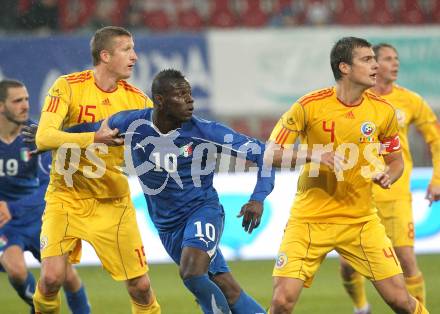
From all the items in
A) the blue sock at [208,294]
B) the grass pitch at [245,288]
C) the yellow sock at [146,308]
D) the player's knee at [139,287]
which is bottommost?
the grass pitch at [245,288]

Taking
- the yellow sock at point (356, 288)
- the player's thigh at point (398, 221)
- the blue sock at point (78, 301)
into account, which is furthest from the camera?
the yellow sock at point (356, 288)

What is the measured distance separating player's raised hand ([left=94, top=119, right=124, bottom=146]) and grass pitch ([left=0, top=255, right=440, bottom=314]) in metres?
2.72

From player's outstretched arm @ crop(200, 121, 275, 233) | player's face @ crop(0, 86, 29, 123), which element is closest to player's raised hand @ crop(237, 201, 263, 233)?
player's outstretched arm @ crop(200, 121, 275, 233)

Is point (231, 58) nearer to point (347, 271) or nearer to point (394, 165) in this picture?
point (347, 271)

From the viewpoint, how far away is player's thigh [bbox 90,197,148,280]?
720 cm

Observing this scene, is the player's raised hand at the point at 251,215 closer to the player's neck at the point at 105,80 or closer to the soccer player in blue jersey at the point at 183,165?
the soccer player in blue jersey at the point at 183,165

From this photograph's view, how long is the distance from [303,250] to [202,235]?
0.71m

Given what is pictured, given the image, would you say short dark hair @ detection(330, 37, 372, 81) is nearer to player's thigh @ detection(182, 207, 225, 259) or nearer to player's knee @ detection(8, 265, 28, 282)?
player's thigh @ detection(182, 207, 225, 259)

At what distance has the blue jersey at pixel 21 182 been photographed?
8742mm

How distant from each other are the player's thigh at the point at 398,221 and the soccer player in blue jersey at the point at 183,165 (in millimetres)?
2071

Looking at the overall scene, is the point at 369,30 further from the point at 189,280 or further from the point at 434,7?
the point at 189,280

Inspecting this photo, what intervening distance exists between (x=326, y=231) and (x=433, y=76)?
907 cm

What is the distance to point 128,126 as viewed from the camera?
693 centimetres

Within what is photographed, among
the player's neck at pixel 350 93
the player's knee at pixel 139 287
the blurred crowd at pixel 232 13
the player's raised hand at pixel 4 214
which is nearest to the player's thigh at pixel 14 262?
the player's raised hand at pixel 4 214
